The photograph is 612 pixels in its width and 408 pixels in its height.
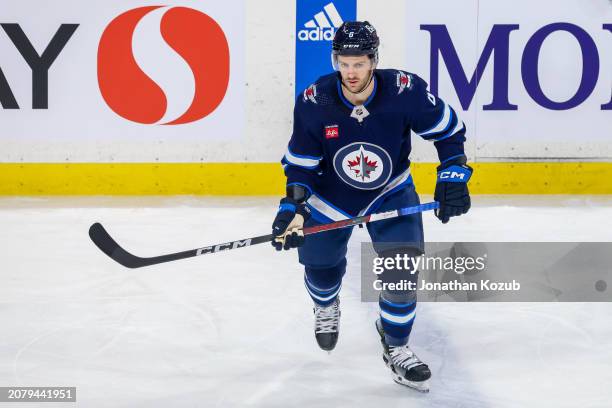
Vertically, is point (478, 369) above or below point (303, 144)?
below

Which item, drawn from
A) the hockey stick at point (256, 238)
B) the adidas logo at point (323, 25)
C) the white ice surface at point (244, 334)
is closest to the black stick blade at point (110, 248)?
the hockey stick at point (256, 238)

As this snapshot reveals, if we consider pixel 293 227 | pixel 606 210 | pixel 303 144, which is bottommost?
pixel 606 210

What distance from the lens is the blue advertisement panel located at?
5363 mm

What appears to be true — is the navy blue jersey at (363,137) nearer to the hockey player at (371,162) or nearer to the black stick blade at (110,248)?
the hockey player at (371,162)

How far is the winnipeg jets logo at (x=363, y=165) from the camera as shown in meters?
2.70

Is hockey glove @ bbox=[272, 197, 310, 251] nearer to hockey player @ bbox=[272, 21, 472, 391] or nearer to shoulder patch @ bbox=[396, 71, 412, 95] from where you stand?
hockey player @ bbox=[272, 21, 472, 391]

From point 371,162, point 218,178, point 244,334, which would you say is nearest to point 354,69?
point 371,162

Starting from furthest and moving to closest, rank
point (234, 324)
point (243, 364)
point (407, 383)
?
point (234, 324), point (243, 364), point (407, 383)

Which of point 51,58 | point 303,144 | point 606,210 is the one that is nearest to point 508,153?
point 606,210

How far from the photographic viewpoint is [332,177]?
2816 mm

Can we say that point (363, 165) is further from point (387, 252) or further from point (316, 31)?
point (316, 31)

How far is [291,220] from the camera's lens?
269cm

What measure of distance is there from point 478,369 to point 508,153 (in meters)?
2.86

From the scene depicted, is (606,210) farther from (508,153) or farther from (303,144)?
(303,144)
